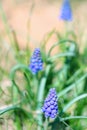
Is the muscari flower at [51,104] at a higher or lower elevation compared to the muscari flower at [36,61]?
lower

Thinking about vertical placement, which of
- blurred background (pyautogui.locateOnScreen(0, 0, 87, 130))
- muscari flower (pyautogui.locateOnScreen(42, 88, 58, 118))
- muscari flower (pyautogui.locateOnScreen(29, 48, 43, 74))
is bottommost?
muscari flower (pyautogui.locateOnScreen(42, 88, 58, 118))

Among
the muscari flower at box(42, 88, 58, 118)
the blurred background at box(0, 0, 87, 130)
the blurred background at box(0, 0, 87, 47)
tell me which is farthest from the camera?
the blurred background at box(0, 0, 87, 47)

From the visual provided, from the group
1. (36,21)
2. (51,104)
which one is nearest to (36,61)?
(51,104)

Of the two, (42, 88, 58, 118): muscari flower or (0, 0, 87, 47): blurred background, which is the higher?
(0, 0, 87, 47): blurred background

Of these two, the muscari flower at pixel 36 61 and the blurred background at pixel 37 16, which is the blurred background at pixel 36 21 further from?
the muscari flower at pixel 36 61

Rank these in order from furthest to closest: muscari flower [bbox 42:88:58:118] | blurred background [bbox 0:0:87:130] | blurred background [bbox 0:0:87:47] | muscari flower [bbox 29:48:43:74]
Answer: blurred background [bbox 0:0:87:47], blurred background [bbox 0:0:87:130], muscari flower [bbox 29:48:43:74], muscari flower [bbox 42:88:58:118]

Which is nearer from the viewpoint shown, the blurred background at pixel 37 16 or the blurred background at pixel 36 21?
the blurred background at pixel 36 21

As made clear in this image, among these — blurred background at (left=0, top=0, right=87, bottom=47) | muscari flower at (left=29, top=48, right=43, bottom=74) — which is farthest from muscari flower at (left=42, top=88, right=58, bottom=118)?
blurred background at (left=0, top=0, right=87, bottom=47)

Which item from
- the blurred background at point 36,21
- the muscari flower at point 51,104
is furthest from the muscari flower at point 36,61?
the blurred background at point 36,21

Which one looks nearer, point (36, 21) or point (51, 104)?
point (51, 104)

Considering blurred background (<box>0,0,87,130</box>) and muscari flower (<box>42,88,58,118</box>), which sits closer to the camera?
muscari flower (<box>42,88,58,118</box>)

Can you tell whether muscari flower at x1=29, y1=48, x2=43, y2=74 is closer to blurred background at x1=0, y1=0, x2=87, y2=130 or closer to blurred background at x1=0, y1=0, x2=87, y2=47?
blurred background at x1=0, y1=0, x2=87, y2=130

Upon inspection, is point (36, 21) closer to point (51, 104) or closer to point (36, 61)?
point (36, 61)

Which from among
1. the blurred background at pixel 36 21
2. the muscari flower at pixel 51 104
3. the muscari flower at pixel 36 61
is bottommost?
the muscari flower at pixel 51 104
